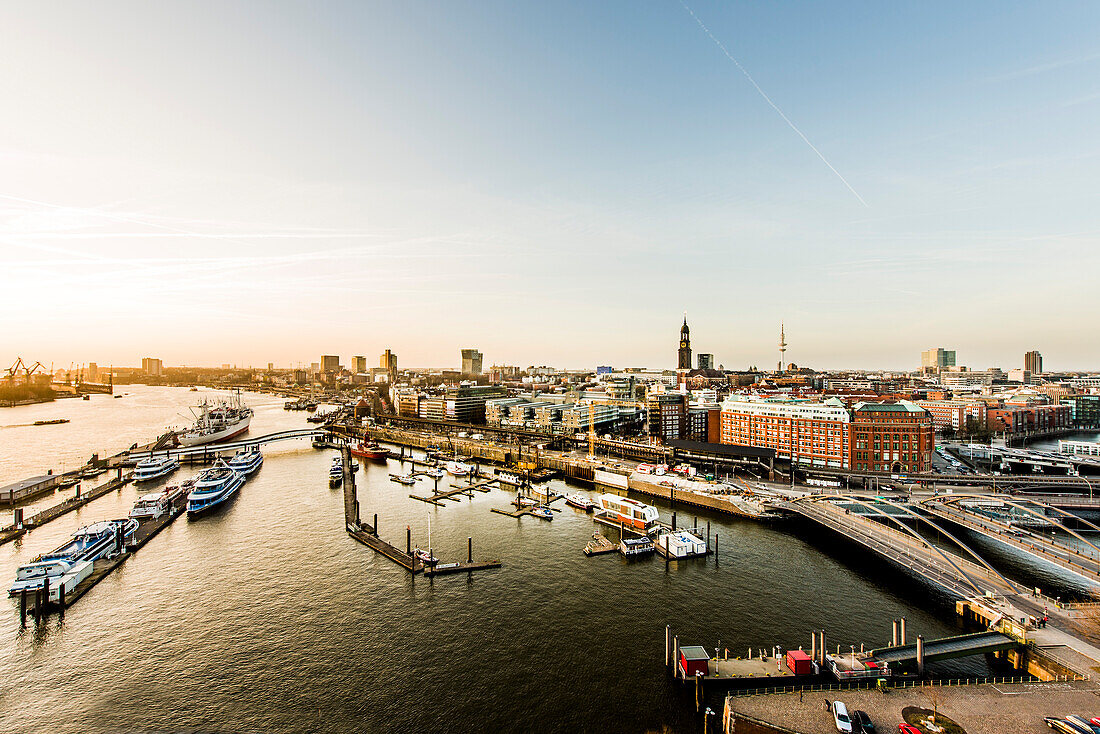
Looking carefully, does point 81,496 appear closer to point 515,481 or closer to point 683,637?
point 515,481

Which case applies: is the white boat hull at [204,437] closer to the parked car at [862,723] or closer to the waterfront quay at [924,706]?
the waterfront quay at [924,706]

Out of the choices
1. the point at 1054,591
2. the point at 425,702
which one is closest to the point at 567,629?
the point at 425,702

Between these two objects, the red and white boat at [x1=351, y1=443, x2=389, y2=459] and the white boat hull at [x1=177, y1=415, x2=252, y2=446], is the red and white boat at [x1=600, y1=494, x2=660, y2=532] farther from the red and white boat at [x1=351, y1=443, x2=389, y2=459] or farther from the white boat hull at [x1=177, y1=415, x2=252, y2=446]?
the white boat hull at [x1=177, y1=415, x2=252, y2=446]

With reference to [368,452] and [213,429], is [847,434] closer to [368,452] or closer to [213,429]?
[368,452]

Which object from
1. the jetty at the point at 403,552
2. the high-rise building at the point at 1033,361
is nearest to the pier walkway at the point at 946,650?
the jetty at the point at 403,552

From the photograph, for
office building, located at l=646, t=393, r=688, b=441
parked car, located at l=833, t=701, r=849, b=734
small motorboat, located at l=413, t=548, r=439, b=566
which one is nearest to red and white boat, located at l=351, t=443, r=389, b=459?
office building, located at l=646, t=393, r=688, b=441
